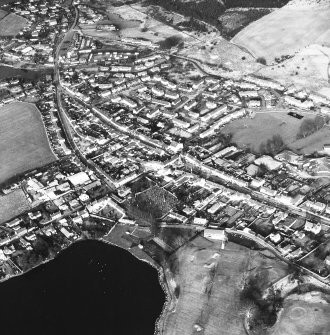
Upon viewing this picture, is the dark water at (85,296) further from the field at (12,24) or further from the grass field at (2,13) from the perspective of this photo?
the grass field at (2,13)

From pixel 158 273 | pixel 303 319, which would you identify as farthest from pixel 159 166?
pixel 303 319

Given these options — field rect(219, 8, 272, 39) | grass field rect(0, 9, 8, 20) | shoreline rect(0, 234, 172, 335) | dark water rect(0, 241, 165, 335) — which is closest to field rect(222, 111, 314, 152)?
shoreline rect(0, 234, 172, 335)

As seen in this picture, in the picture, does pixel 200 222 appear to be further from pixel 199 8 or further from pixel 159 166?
pixel 199 8

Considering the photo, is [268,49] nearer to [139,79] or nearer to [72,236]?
[139,79]

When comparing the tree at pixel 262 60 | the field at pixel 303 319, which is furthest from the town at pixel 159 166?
the tree at pixel 262 60

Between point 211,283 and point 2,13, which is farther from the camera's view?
point 2,13

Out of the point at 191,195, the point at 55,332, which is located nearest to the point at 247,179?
the point at 191,195
